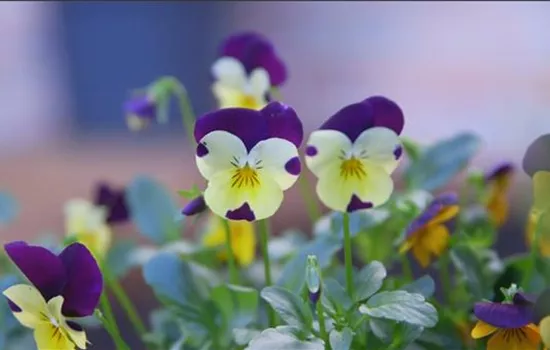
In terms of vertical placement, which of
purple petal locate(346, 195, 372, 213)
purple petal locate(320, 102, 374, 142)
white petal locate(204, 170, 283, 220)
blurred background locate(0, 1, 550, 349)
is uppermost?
purple petal locate(320, 102, 374, 142)

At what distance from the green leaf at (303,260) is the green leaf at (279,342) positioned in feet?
0.47

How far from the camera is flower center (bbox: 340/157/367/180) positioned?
2.21 ft

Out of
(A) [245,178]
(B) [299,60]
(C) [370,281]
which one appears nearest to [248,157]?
(A) [245,178]

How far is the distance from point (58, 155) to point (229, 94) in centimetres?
152

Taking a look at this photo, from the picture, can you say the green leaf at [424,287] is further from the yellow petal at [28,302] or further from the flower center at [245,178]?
the yellow petal at [28,302]

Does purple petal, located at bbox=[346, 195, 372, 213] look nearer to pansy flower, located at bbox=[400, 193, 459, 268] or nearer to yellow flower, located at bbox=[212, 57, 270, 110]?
pansy flower, located at bbox=[400, 193, 459, 268]

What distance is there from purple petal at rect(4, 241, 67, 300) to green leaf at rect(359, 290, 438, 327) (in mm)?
215

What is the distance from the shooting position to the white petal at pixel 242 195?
2.08ft

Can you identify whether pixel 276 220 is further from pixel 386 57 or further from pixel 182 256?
pixel 386 57

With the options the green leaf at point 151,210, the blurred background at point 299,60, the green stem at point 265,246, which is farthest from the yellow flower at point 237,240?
the blurred background at point 299,60

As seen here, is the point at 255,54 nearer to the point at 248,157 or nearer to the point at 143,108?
the point at 143,108

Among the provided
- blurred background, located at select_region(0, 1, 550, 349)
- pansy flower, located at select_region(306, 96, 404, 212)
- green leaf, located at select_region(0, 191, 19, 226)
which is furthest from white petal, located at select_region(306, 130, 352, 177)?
blurred background, located at select_region(0, 1, 550, 349)

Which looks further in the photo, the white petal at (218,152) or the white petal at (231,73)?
the white petal at (231,73)

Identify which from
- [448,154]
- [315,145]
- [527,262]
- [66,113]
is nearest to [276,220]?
[448,154]
